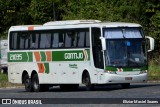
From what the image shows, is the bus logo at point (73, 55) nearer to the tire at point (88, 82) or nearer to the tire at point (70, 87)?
the tire at point (88, 82)

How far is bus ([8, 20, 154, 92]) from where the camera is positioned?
116 feet

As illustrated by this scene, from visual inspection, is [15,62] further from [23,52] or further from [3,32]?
[3,32]

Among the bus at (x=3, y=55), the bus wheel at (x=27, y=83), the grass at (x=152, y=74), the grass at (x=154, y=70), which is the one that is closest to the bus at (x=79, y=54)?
the bus wheel at (x=27, y=83)

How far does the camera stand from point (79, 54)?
36219 millimetres

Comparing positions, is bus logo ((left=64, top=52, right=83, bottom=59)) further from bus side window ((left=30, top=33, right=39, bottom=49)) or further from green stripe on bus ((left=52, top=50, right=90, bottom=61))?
bus side window ((left=30, top=33, right=39, bottom=49))

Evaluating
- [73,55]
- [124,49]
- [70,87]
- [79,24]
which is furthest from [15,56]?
[124,49]

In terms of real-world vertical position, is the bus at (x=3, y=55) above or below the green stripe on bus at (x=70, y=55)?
below

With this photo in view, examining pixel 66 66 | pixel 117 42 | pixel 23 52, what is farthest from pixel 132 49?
pixel 23 52

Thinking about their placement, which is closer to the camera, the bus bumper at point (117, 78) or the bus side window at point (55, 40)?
the bus bumper at point (117, 78)

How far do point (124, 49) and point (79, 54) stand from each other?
2.20m

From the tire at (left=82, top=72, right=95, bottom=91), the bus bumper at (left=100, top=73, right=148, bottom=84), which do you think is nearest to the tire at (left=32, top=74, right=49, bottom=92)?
the tire at (left=82, top=72, right=95, bottom=91)

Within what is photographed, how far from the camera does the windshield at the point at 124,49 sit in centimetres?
3525

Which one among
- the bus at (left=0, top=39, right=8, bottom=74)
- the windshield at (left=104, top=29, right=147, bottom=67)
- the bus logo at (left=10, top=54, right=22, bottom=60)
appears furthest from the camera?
the bus at (left=0, top=39, right=8, bottom=74)

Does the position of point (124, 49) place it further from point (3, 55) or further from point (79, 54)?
point (3, 55)
